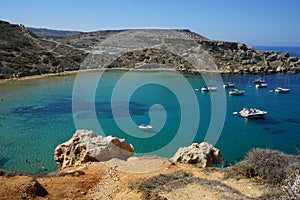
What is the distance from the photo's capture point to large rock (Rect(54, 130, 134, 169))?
12195mm

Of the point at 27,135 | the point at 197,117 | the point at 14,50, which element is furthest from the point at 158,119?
the point at 14,50

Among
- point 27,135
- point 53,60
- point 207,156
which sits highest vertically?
point 53,60

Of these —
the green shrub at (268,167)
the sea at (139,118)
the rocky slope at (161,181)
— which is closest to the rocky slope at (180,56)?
the sea at (139,118)

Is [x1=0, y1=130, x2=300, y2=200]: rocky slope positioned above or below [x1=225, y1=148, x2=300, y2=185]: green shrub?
below

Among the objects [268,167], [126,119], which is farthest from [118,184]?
[126,119]

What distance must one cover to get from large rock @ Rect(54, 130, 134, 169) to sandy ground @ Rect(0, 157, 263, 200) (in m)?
0.55

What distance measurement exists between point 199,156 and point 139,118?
765 inches

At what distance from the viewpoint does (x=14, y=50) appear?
65.4m

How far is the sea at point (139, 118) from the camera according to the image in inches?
901

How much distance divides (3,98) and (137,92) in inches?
744

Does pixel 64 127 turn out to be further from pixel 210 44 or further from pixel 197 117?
pixel 210 44

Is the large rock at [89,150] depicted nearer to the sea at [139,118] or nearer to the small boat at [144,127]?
the sea at [139,118]

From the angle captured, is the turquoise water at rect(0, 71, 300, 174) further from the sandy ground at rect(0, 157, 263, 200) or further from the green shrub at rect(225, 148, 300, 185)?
the sandy ground at rect(0, 157, 263, 200)

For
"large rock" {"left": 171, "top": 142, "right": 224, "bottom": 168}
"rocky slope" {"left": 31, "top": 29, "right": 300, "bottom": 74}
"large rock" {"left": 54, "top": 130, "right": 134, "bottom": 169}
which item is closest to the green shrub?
"large rock" {"left": 171, "top": 142, "right": 224, "bottom": 168}
